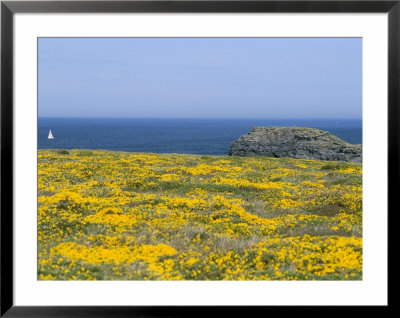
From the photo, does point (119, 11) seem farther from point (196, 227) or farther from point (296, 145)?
point (296, 145)

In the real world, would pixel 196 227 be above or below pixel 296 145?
below

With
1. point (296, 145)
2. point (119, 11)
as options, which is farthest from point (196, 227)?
point (296, 145)

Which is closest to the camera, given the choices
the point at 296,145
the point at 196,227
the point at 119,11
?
the point at 119,11

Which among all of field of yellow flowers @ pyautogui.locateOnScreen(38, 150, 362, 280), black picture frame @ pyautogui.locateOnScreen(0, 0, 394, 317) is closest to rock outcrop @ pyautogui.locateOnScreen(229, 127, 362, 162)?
field of yellow flowers @ pyautogui.locateOnScreen(38, 150, 362, 280)

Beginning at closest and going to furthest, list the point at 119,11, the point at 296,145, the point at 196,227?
the point at 119,11, the point at 196,227, the point at 296,145

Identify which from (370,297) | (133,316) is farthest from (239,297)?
(370,297)

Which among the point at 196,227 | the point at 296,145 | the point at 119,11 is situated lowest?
Answer: the point at 196,227

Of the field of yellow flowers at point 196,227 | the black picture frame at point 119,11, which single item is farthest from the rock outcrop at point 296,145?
the black picture frame at point 119,11

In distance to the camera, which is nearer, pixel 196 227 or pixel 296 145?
pixel 196 227
